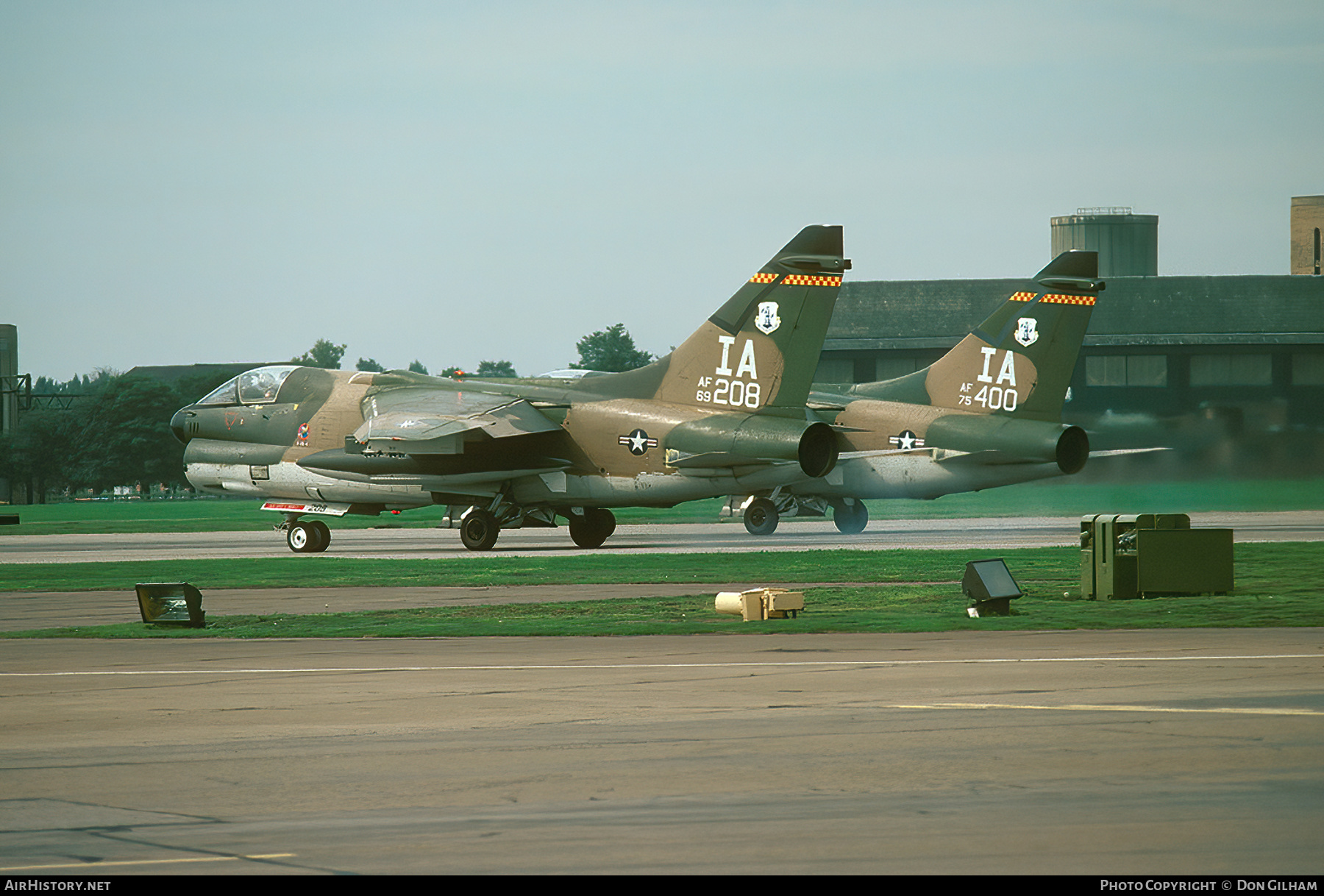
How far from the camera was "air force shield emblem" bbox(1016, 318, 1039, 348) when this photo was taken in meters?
37.5

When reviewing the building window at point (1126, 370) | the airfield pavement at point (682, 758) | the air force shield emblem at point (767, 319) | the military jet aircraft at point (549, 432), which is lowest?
the airfield pavement at point (682, 758)

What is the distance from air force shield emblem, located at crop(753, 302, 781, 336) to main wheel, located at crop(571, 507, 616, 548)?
23.9ft

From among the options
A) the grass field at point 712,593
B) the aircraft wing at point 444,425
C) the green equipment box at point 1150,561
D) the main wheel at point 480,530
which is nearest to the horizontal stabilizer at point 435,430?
the aircraft wing at point 444,425

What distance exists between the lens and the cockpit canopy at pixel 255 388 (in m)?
39.4

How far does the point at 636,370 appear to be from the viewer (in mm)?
35875

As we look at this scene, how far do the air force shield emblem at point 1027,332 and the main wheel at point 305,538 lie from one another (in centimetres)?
1874

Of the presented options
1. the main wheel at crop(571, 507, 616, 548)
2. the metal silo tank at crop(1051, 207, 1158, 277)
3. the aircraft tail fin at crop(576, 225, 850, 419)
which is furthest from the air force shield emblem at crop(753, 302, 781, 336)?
the metal silo tank at crop(1051, 207, 1158, 277)

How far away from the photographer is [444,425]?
3541 centimetres

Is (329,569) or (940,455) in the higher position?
(940,455)

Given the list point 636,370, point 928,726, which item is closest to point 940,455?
point 636,370

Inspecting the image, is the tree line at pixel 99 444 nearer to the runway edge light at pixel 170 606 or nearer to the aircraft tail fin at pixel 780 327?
the aircraft tail fin at pixel 780 327
